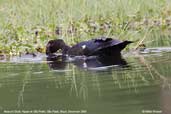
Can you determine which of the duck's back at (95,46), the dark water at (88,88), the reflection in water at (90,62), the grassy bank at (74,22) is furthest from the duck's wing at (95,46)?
the grassy bank at (74,22)

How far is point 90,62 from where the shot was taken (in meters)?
9.78

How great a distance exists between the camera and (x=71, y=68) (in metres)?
9.08

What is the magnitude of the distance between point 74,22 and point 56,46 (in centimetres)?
232

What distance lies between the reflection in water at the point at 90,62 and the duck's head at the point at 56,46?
0.38m

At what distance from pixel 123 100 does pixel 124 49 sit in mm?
5327

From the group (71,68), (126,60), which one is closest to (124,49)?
(126,60)

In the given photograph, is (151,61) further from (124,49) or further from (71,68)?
(124,49)

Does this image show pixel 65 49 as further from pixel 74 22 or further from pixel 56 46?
pixel 74 22

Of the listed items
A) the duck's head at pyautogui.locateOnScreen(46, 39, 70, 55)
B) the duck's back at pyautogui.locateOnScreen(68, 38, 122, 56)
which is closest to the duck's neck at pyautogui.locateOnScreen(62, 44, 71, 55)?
the duck's head at pyautogui.locateOnScreen(46, 39, 70, 55)

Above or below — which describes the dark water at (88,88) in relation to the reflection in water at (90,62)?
above

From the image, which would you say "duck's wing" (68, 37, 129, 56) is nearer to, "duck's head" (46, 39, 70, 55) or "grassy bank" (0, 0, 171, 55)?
"duck's head" (46, 39, 70, 55)

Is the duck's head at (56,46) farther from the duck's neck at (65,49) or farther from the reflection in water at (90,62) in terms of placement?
the reflection in water at (90,62)

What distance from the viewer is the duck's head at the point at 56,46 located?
11.5 meters

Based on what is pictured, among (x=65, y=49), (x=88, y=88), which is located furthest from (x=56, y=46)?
(x=88, y=88)
